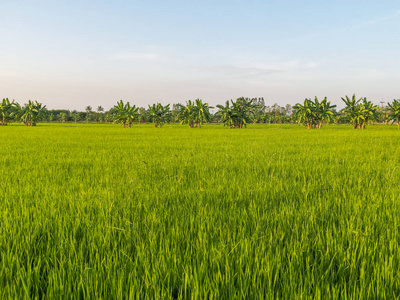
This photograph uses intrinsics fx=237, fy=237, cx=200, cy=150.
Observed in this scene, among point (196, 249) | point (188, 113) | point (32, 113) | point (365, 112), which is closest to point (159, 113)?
point (188, 113)

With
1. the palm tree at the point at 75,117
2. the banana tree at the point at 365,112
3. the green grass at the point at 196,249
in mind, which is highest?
the palm tree at the point at 75,117

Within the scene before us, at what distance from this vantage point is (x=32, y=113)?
4006cm

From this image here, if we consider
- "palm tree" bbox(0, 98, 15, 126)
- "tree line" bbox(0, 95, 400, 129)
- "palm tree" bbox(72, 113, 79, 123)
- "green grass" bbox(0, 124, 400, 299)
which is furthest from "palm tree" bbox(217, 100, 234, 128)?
"palm tree" bbox(72, 113, 79, 123)

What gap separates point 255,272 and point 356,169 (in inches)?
174

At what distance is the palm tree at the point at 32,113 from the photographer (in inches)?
1550

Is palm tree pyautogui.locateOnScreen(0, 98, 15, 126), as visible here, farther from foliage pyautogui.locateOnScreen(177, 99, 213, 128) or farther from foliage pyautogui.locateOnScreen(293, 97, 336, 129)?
foliage pyautogui.locateOnScreen(293, 97, 336, 129)

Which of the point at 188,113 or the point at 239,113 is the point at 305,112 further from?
the point at 188,113

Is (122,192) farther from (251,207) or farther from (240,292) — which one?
(240,292)

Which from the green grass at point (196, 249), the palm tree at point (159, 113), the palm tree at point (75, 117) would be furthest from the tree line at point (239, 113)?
the palm tree at point (75, 117)

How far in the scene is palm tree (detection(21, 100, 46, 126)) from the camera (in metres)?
39.4

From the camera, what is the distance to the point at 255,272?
1232 millimetres

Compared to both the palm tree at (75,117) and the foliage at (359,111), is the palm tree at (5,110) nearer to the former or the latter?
the palm tree at (75,117)

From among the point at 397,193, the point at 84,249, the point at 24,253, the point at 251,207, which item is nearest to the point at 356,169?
the point at 397,193

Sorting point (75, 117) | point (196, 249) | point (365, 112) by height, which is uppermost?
point (75, 117)
